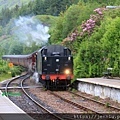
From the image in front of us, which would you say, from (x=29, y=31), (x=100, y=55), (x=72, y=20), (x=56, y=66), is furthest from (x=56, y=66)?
(x=29, y=31)

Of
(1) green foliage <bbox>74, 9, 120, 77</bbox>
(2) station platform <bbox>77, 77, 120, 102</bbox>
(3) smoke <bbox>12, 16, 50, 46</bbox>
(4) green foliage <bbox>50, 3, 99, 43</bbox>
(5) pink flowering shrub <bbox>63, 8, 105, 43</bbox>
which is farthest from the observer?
(3) smoke <bbox>12, 16, 50, 46</bbox>

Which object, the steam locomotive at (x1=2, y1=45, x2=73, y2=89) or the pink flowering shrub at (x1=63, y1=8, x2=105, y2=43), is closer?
the steam locomotive at (x1=2, y1=45, x2=73, y2=89)

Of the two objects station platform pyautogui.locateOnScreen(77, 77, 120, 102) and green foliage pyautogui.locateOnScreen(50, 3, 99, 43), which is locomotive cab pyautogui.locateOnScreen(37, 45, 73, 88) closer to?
station platform pyautogui.locateOnScreen(77, 77, 120, 102)

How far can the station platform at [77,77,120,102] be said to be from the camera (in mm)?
20672

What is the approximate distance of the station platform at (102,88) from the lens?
20.7m

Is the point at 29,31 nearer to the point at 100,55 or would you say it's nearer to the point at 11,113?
the point at 100,55

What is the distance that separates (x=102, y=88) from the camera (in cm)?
2284

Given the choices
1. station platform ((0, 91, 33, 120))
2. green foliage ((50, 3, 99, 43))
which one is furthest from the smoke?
station platform ((0, 91, 33, 120))

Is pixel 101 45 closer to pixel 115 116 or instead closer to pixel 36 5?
pixel 115 116

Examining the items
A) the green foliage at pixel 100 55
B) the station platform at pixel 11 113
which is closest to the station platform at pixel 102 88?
the green foliage at pixel 100 55

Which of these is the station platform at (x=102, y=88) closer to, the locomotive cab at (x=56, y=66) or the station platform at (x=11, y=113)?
the locomotive cab at (x=56, y=66)

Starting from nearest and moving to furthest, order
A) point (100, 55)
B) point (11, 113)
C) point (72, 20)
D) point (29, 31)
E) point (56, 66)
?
point (11, 113) → point (56, 66) → point (100, 55) → point (72, 20) → point (29, 31)

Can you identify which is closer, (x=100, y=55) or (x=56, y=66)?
(x=56, y=66)

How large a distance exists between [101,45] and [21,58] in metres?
27.5
